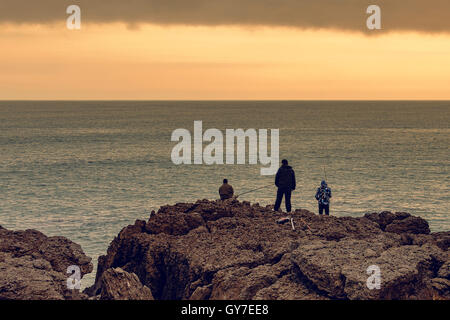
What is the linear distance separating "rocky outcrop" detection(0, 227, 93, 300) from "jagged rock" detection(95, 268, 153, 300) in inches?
27.6

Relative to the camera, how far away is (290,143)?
9044cm

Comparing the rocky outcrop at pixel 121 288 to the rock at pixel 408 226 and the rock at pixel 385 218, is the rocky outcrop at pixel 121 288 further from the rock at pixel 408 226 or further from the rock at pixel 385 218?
the rock at pixel 385 218

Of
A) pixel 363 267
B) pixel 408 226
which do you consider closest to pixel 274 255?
pixel 363 267

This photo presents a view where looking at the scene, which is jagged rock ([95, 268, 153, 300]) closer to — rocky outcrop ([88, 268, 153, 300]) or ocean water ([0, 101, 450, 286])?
rocky outcrop ([88, 268, 153, 300])

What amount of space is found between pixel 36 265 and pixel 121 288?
2.73m

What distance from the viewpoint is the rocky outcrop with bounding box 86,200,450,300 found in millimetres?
12438

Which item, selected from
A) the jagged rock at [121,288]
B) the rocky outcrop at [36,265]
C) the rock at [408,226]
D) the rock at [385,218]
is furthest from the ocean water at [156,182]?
the rock at [408,226]

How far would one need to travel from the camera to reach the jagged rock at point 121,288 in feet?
42.9

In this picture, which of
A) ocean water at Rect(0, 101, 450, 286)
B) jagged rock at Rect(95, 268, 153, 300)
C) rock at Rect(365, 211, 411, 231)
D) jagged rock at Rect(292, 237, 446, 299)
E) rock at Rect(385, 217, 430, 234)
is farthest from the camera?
ocean water at Rect(0, 101, 450, 286)

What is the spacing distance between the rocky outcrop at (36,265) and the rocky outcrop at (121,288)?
2.30 feet

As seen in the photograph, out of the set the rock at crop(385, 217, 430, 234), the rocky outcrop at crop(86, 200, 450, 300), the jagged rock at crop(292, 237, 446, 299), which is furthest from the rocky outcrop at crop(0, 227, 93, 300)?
the rock at crop(385, 217, 430, 234)

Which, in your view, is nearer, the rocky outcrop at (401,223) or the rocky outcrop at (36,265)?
the rocky outcrop at (36,265)
